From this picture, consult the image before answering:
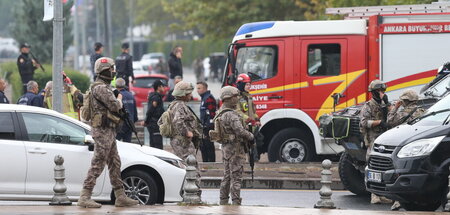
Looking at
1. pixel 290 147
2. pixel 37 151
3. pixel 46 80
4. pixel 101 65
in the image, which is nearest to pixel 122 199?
pixel 37 151

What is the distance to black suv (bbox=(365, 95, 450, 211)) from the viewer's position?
13.0m

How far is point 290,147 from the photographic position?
20500 mm

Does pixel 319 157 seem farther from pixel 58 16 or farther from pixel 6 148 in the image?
pixel 6 148

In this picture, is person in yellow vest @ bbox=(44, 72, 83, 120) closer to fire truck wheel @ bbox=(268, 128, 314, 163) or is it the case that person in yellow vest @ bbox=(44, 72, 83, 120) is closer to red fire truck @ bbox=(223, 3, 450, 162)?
red fire truck @ bbox=(223, 3, 450, 162)

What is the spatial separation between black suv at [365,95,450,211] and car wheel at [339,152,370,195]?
2516 millimetres

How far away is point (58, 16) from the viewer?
57.9 feet

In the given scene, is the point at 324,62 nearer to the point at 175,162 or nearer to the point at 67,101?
the point at 67,101

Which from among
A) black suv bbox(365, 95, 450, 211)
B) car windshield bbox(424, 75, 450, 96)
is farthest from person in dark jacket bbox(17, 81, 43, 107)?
black suv bbox(365, 95, 450, 211)

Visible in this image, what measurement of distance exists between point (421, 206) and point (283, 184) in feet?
14.7

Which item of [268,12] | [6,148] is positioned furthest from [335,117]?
[268,12]

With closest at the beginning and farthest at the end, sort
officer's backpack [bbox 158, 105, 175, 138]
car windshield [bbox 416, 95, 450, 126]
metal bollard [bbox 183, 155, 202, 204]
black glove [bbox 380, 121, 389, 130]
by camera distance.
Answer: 1. metal bollard [bbox 183, 155, 202, 204]
2. car windshield [bbox 416, 95, 450, 126]
3. officer's backpack [bbox 158, 105, 175, 138]
4. black glove [bbox 380, 121, 389, 130]

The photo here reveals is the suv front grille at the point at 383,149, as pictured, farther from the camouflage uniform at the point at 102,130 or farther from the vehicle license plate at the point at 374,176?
the camouflage uniform at the point at 102,130

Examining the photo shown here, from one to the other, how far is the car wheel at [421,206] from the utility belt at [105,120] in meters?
3.84

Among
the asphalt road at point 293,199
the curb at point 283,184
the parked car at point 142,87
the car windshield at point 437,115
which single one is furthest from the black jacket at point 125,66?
the car windshield at point 437,115
